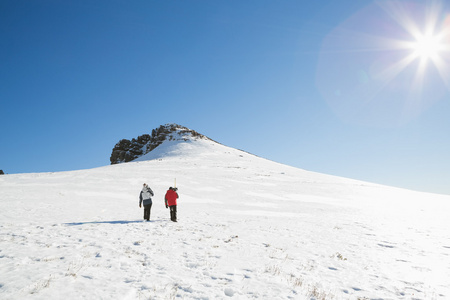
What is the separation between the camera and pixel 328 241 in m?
12.0

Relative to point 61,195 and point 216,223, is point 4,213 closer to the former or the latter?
point 61,195

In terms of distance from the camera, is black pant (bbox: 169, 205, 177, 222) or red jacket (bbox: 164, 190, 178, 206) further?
red jacket (bbox: 164, 190, 178, 206)

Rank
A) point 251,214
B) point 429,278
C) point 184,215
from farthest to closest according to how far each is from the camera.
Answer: point 251,214, point 184,215, point 429,278

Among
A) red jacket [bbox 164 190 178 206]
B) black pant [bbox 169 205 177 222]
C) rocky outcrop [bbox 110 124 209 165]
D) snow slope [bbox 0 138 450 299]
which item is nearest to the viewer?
snow slope [bbox 0 138 450 299]

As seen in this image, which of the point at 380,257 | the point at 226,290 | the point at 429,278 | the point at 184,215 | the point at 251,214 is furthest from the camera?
the point at 251,214

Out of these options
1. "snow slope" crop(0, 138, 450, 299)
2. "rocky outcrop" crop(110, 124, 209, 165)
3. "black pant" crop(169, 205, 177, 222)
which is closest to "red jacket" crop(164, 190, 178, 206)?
"black pant" crop(169, 205, 177, 222)

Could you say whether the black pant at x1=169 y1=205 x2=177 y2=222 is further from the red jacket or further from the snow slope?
the snow slope

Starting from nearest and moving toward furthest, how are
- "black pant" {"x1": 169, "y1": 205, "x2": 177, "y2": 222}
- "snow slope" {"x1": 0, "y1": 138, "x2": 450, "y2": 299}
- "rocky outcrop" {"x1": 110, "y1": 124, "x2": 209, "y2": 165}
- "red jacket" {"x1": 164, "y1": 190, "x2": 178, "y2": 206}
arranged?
1. "snow slope" {"x1": 0, "y1": 138, "x2": 450, "y2": 299}
2. "black pant" {"x1": 169, "y1": 205, "x2": 177, "y2": 222}
3. "red jacket" {"x1": 164, "y1": 190, "x2": 178, "y2": 206}
4. "rocky outcrop" {"x1": 110, "y1": 124, "x2": 209, "y2": 165}

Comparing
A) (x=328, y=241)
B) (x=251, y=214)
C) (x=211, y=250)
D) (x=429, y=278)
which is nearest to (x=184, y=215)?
(x=251, y=214)

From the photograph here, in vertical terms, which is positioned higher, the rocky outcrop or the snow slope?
the rocky outcrop

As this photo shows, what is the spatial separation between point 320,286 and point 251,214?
1266cm

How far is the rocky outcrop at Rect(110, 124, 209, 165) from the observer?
99.9 metres

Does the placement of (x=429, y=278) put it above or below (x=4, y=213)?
below

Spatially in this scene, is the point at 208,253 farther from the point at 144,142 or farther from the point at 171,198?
the point at 144,142
